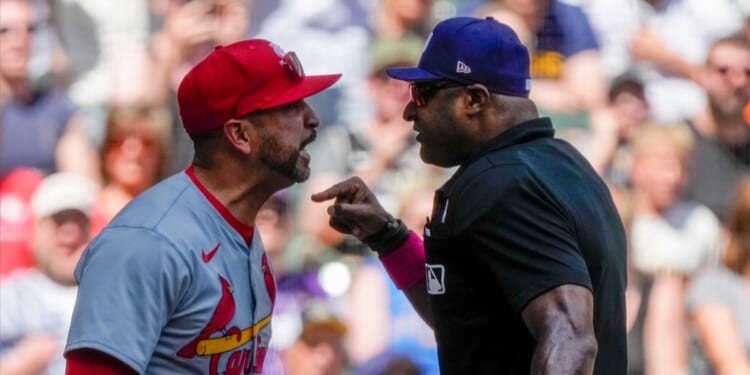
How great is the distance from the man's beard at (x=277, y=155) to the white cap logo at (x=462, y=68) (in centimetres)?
46

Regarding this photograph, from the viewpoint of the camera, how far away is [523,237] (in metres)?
3.43

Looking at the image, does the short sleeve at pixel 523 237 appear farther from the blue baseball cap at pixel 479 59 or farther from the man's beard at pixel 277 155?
the man's beard at pixel 277 155

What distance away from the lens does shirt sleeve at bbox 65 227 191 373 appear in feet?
10.9

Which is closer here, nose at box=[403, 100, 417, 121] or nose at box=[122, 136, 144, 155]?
nose at box=[403, 100, 417, 121]

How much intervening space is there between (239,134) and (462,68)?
1.95ft

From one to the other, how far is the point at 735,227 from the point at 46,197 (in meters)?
3.40

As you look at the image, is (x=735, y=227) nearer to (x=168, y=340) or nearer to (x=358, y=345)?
(x=358, y=345)

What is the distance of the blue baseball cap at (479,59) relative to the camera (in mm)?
3750

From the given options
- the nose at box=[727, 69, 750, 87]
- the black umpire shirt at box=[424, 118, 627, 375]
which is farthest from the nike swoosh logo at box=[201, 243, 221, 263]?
the nose at box=[727, 69, 750, 87]

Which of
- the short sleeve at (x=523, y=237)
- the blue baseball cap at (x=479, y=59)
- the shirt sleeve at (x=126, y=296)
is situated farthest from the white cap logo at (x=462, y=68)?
the shirt sleeve at (x=126, y=296)

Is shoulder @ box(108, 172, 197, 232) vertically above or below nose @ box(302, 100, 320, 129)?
below

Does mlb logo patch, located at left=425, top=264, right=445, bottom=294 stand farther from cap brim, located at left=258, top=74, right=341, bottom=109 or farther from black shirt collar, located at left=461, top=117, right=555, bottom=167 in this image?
cap brim, located at left=258, top=74, right=341, bottom=109

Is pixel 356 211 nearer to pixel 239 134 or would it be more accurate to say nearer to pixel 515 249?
pixel 239 134

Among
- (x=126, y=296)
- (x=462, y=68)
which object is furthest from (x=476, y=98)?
(x=126, y=296)
